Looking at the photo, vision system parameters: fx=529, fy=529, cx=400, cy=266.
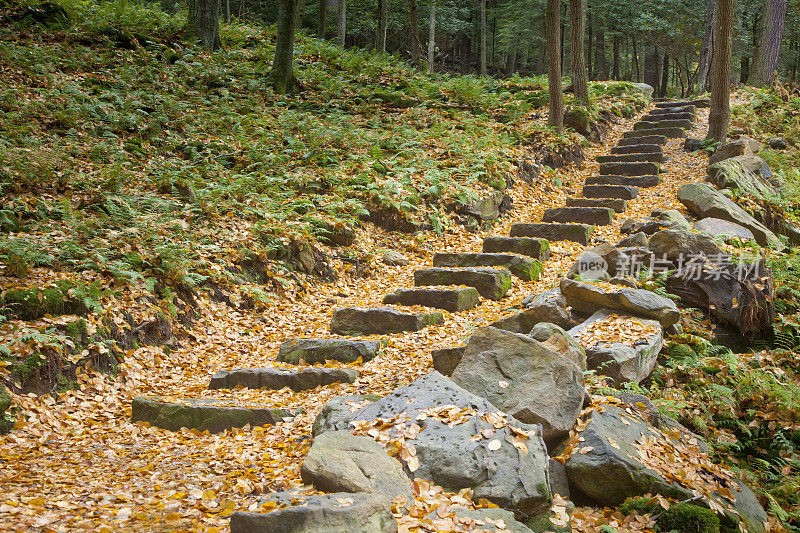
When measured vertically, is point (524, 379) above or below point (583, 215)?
below

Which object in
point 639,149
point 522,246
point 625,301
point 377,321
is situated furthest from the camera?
point 639,149

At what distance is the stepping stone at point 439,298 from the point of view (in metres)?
7.52

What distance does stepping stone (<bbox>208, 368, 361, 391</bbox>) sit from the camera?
5676mm

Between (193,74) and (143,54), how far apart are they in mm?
1584

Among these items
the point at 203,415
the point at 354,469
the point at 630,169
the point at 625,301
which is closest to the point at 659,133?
the point at 630,169

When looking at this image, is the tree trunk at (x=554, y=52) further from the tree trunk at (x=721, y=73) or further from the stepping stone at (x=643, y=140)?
the tree trunk at (x=721, y=73)

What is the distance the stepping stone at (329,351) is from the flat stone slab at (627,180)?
9.43m

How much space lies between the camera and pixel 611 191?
493 inches

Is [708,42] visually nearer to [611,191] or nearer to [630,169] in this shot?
[630,169]

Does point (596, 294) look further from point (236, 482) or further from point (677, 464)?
point (236, 482)

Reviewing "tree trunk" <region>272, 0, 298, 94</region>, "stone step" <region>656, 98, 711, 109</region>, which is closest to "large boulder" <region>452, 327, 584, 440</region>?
"tree trunk" <region>272, 0, 298, 94</region>

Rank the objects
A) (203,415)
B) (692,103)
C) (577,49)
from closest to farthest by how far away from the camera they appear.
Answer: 1. (203,415)
2. (577,49)
3. (692,103)

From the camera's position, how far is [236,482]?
3945 millimetres

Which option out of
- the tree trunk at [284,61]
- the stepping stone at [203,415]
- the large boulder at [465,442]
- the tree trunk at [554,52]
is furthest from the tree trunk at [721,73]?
the stepping stone at [203,415]
